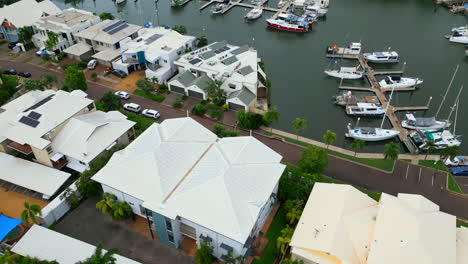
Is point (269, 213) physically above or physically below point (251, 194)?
below

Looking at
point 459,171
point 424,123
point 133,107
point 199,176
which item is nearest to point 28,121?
point 133,107

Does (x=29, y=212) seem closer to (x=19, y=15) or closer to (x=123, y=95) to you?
(x=123, y=95)

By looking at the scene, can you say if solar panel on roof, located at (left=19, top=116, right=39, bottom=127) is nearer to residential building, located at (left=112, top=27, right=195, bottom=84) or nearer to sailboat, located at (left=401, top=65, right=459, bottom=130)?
residential building, located at (left=112, top=27, right=195, bottom=84)

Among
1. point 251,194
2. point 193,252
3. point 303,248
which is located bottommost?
point 193,252

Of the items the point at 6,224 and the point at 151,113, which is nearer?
the point at 6,224

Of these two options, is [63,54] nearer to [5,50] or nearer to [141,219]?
[5,50]

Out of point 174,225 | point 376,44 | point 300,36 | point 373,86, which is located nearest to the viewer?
point 174,225

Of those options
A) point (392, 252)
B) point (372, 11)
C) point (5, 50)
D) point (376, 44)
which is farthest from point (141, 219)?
point (372, 11)
